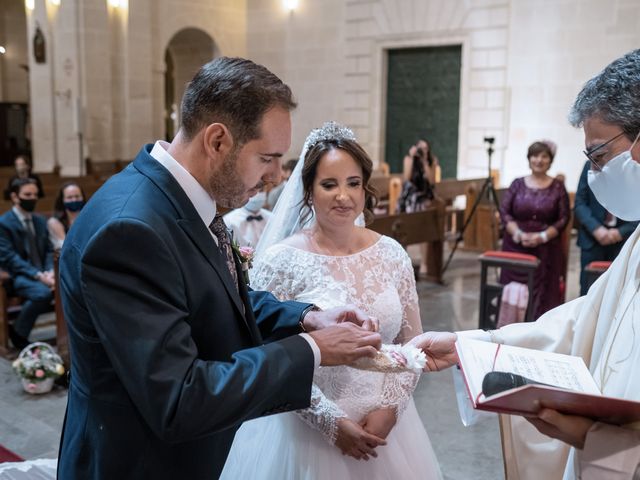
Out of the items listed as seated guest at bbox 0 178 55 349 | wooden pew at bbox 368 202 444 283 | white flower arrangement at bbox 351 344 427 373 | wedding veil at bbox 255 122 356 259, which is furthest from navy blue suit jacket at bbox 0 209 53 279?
white flower arrangement at bbox 351 344 427 373

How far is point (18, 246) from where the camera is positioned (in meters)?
5.27

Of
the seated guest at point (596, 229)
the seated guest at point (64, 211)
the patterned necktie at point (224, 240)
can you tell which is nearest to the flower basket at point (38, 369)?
the seated guest at point (64, 211)

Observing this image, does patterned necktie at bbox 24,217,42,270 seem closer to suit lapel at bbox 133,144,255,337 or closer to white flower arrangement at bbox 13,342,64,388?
white flower arrangement at bbox 13,342,64,388

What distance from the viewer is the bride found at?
7.11ft

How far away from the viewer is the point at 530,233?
18.4 feet

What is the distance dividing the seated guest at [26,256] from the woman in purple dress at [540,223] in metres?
3.81

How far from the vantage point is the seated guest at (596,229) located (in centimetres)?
534

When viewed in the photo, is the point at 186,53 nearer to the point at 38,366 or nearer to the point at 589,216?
the point at 589,216

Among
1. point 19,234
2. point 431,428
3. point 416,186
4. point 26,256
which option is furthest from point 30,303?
point 416,186

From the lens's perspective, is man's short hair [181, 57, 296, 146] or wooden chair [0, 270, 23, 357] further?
wooden chair [0, 270, 23, 357]

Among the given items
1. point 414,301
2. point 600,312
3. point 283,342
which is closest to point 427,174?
point 414,301

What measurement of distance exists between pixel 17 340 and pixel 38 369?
3.37 feet

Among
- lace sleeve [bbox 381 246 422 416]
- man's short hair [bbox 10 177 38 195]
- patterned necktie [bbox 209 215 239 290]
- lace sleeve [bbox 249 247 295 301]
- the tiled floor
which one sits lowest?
the tiled floor

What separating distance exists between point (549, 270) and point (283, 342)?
4.72m
